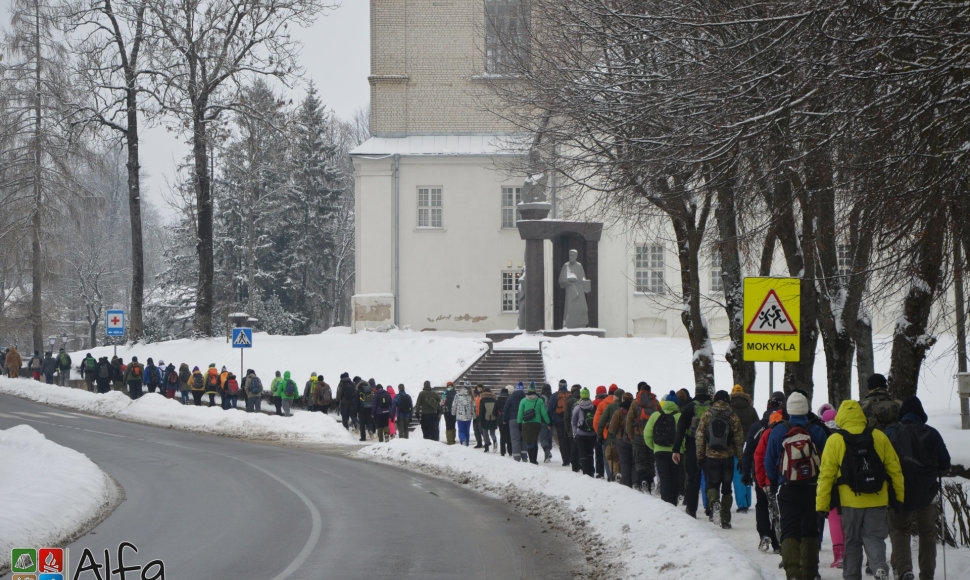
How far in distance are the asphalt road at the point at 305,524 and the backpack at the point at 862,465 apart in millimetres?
2932

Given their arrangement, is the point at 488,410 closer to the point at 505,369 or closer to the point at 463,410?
the point at 463,410

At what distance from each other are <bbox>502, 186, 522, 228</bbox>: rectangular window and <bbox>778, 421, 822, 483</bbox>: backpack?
43516mm

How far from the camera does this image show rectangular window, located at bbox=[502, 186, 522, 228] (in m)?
52.9

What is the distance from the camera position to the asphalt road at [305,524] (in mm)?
10492

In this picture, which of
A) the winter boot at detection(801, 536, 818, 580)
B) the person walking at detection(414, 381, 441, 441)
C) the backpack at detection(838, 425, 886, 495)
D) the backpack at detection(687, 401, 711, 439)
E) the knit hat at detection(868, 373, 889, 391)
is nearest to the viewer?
the backpack at detection(838, 425, 886, 495)

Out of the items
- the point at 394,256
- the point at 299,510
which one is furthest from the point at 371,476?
the point at 394,256

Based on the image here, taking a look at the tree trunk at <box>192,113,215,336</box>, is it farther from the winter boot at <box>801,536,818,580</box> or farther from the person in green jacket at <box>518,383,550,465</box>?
A: the winter boot at <box>801,536,818,580</box>

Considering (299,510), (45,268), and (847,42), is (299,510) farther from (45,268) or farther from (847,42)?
→ (45,268)

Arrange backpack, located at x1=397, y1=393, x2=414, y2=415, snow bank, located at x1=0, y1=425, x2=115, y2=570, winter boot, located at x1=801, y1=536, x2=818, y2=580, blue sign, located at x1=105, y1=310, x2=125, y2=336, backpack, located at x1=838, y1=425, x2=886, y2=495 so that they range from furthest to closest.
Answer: blue sign, located at x1=105, y1=310, x2=125, y2=336, backpack, located at x1=397, y1=393, x2=414, y2=415, snow bank, located at x1=0, y1=425, x2=115, y2=570, winter boot, located at x1=801, y1=536, x2=818, y2=580, backpack, located at x1=838, y1=425, x2=886, y2=495

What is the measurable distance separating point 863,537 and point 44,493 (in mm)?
9852

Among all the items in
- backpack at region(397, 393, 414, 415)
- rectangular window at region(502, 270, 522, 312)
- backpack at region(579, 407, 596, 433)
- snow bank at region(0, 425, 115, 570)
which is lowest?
snow bank at region(0, 425, 115, 570)

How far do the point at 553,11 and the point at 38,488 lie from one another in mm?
9895

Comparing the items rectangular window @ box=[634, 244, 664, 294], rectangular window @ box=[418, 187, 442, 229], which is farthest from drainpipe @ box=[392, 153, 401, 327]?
rectangular window @ box=[634, 244, 664, 294]

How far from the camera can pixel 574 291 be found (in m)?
37.6
